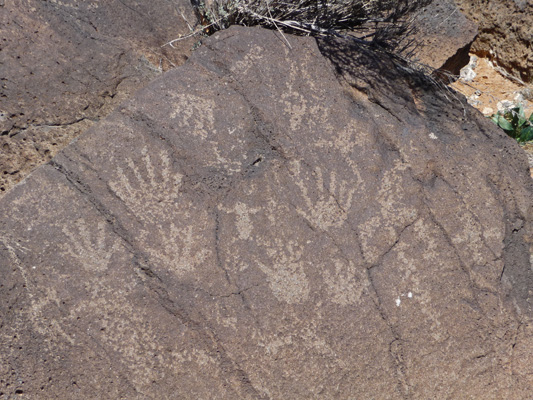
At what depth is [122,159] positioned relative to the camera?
1688mm

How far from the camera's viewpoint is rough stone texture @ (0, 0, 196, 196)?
1.92m

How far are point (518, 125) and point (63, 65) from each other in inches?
110

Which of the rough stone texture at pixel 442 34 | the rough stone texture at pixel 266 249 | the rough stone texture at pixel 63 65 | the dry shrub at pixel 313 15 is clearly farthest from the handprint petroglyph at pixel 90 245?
the rough stone texture at pixel 442 34

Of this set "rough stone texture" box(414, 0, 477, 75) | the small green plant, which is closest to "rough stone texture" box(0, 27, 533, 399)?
"rough stone texture" box(414, 0, 477, 75)

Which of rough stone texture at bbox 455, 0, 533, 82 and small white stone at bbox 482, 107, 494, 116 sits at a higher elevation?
rough stone texture at bbox 455, 0, 533, 82

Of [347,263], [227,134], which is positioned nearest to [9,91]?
[227,134]

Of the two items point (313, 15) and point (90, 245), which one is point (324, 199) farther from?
point (313, 15)

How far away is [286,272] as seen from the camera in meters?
1.71

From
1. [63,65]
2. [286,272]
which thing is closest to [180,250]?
[286,272]

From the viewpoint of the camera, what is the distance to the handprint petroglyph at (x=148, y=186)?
1.66m

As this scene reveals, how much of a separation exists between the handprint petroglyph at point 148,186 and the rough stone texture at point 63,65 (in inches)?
17.0

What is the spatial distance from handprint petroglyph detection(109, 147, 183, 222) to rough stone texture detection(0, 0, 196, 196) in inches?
17.0

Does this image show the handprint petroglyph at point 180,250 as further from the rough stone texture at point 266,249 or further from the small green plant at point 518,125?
the small green plant at point 518,125

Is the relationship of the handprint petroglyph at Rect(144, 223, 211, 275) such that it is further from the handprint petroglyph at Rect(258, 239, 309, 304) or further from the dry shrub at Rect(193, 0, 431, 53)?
the dry shrub at Rect(193, 0, 431, 53)
